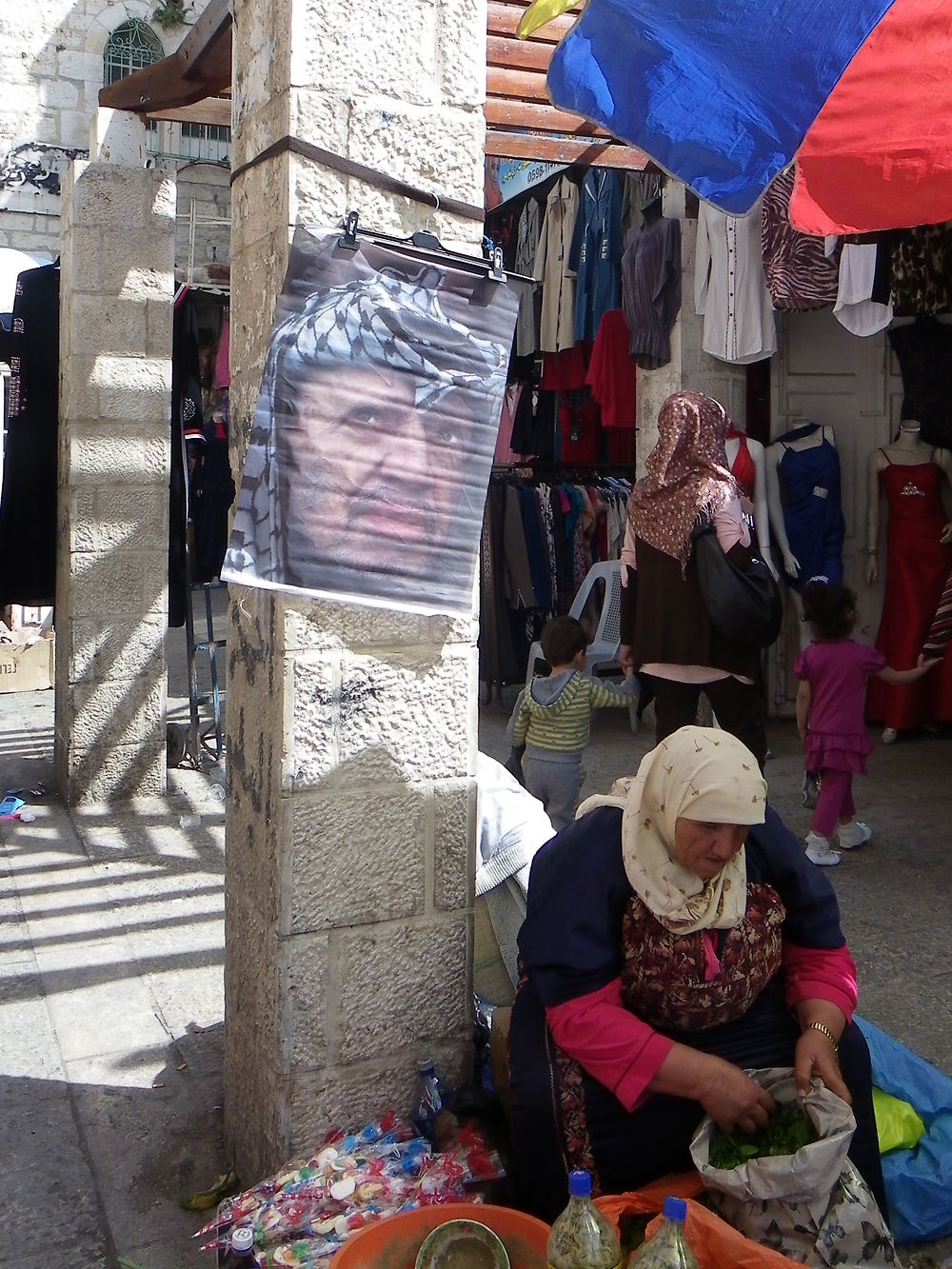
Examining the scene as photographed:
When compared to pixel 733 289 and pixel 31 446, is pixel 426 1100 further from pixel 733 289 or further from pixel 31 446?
pixel 733 289

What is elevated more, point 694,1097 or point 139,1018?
point 694,1097

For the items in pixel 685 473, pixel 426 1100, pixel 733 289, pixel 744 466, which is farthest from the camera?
pixel 744 466

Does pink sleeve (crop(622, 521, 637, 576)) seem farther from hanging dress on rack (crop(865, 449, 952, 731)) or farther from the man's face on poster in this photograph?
hanging dress on rack (crop(865, 449, 952, 731))

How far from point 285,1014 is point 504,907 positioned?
87cm

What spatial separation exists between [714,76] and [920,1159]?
2.70 metres

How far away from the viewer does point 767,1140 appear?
2434 millimetres

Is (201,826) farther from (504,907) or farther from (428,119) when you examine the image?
(428,119)

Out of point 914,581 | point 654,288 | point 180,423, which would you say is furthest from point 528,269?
point 180,423

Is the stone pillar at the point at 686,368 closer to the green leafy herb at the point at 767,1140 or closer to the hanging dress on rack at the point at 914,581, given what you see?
the hanging dress on rack at the point at 914,581

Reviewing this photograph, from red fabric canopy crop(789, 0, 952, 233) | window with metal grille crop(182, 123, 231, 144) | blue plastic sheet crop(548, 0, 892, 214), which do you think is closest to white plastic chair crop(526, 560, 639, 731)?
red fabric canopy crop(789, 0, 952, 233)

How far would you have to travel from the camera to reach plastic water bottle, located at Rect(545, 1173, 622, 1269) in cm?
204

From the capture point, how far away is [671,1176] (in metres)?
2.56

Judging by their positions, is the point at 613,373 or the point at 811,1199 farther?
the point at 613,373

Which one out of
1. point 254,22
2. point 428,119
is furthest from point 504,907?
point 254,22
